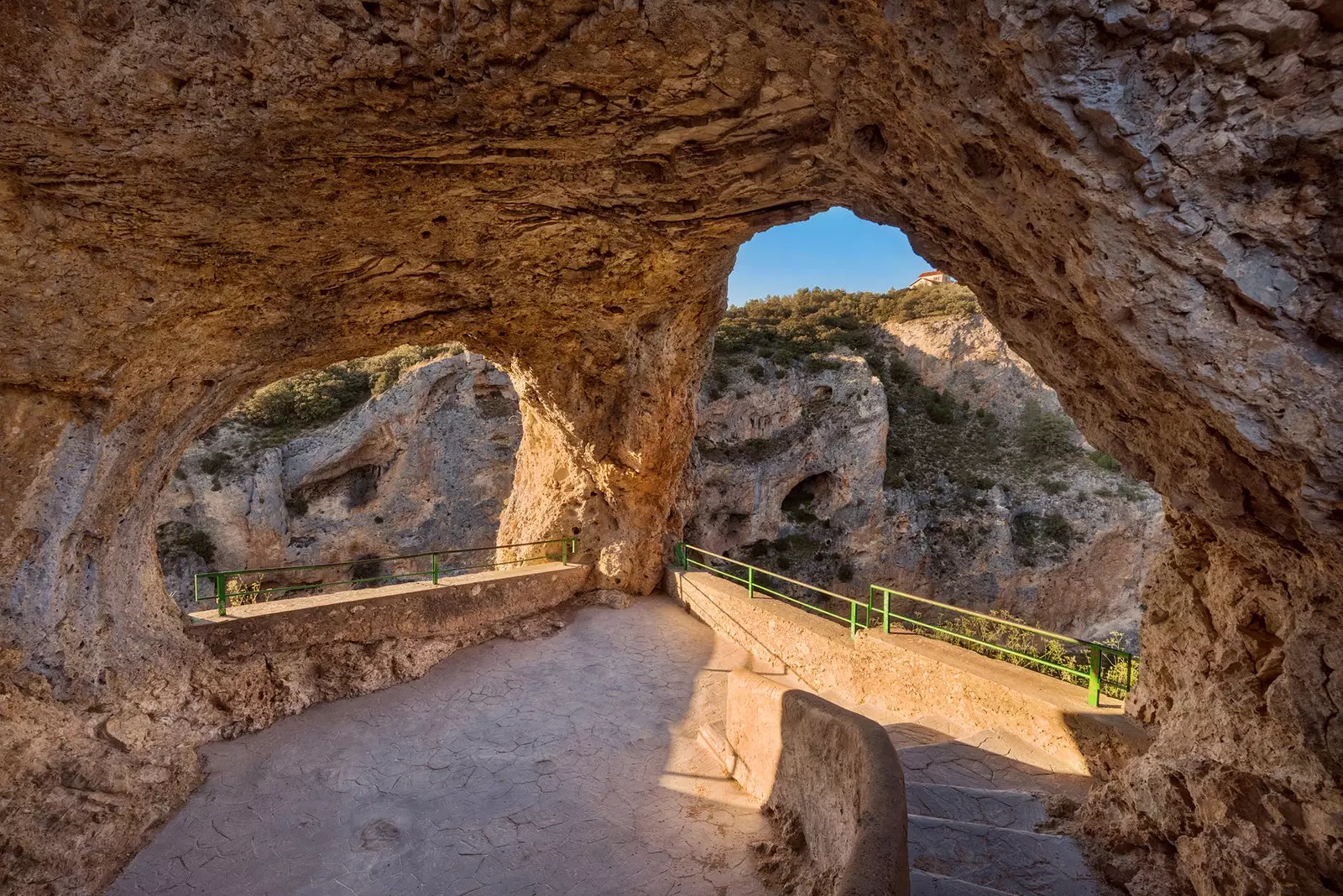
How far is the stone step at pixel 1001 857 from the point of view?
3.63 metres

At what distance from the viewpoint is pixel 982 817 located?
4449 millimetres

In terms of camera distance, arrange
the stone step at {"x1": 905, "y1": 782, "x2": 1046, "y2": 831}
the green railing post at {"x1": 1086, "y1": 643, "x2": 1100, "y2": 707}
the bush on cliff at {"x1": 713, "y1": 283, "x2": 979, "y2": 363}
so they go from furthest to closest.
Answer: the bush on cliff at {"x1": 713, "y1": 283, "x2": 979, "y2": 363} < the green railing post at {"x1": 1086, "y1": 643, "x2": 1100, "y2": 707} < the stone step at {"x1": 905, "y1": 782, "x2": 1046, "y2": 831}

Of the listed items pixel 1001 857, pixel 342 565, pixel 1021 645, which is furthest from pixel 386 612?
pixel 1021 645

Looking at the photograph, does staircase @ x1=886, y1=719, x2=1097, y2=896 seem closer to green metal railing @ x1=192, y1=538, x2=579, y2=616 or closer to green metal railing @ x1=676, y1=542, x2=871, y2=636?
green metal railing @ x1=676, y1=542, x2=871, y2=636

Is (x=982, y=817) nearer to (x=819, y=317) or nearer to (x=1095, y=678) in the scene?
(x=1095, y=678)

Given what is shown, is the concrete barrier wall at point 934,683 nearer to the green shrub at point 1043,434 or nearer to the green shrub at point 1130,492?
the green shrub at point 1130,492

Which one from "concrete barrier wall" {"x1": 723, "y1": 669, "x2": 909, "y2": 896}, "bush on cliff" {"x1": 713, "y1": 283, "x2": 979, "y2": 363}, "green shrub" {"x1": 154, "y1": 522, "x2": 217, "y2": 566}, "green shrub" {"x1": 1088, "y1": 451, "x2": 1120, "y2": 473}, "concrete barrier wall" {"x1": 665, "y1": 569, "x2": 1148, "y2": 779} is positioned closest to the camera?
"concrete barrier wall" {"x1": 723, "y1": 669, "x2": 909, "y2": 896}

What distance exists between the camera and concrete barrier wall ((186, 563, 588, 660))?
689cm

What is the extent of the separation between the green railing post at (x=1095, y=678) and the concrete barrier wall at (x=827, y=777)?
2485 mm

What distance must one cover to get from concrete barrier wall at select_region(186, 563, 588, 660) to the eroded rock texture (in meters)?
0.59

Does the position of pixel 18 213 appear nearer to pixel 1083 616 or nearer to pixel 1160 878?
pixel 1160 878

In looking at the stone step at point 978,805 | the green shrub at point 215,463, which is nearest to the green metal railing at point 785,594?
the stone step at point 978,805

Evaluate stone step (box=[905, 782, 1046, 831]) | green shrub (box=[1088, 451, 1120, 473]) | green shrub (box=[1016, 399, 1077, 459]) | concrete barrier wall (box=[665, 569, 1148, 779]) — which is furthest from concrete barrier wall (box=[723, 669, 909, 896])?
green shrub (box=[1016, 399, 1077, 459])

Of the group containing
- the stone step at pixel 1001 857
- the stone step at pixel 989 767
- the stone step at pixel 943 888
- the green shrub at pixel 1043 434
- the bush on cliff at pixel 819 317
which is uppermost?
the bush on cliff at pixel 819 317
